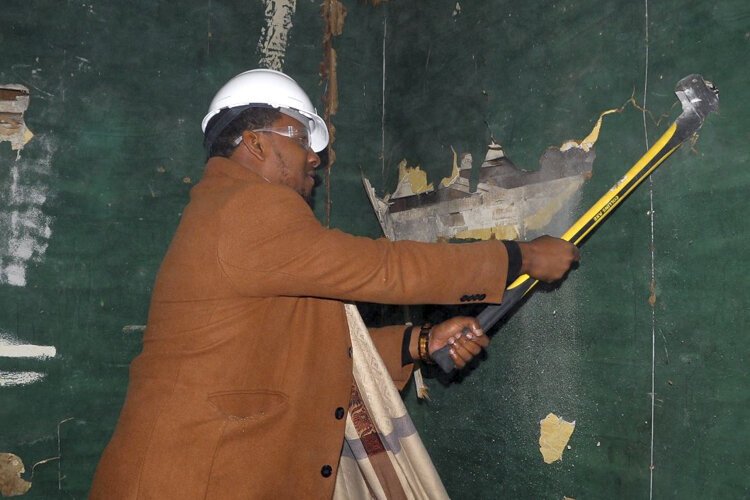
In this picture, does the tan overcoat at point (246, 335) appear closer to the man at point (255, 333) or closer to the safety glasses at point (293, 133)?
the man at point (255, 333)

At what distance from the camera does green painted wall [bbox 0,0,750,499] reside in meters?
1.43

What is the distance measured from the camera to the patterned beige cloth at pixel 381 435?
159 cm

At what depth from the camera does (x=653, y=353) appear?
153cm

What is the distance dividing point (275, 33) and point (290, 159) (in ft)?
3.58

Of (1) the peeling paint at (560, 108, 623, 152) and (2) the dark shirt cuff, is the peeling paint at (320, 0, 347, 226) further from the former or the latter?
(1) the peeling paint at (560, 108, 623, 152)

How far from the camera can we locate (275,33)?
8.20ft

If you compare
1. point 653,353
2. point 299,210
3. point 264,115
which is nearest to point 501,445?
point 653,353

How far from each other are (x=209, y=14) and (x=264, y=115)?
3.19ft

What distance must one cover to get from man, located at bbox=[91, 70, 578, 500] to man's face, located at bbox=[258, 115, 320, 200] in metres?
0.08

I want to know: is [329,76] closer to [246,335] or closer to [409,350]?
[409,350]

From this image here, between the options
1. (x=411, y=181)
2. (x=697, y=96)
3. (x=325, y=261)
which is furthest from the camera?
(x=411, y=181)

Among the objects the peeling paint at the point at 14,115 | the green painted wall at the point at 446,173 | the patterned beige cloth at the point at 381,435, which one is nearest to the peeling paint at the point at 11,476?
the green painted wall at the point at 446,173

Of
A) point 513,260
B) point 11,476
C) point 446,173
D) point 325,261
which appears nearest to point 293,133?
point 325,261

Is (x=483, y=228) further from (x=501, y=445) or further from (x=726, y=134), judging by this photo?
(x=726, y=134)
